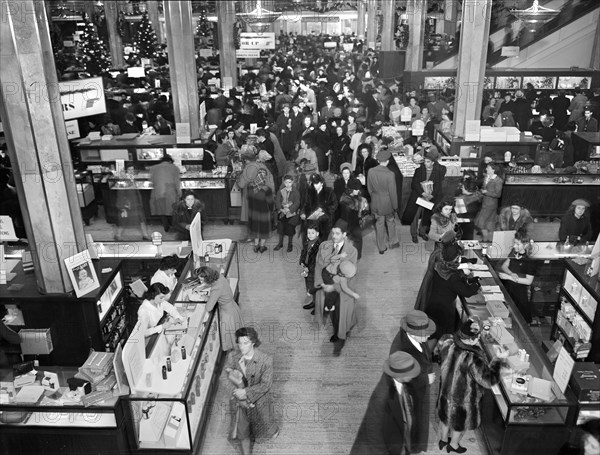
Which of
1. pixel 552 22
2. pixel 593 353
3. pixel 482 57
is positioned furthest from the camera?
pixel 552 22

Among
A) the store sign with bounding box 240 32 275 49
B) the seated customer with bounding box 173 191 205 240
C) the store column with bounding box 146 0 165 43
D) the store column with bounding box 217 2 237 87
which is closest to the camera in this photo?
the seated customer with bounding box 173 191 205 240

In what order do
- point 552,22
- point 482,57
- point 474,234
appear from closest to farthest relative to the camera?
1. point 474,234
2. point 482,57
3. point 552,22

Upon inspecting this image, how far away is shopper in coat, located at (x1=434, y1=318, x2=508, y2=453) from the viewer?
18.1ft

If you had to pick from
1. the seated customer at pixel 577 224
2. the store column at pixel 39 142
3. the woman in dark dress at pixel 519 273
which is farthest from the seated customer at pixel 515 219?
the store column at pixel 39 142

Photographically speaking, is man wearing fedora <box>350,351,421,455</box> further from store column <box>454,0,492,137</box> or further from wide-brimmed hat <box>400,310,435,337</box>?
store column <box>454,0,492,137</box>

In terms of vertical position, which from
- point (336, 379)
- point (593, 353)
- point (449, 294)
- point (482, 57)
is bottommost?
point (336, 379)

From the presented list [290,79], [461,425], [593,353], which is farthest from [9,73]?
[290,79]

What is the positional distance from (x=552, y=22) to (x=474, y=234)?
15780mm

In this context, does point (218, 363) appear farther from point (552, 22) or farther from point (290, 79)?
point (552, 22)

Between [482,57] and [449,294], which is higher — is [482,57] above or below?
above

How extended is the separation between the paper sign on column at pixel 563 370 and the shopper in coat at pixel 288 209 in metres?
5.21

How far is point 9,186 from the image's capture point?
1102 cm

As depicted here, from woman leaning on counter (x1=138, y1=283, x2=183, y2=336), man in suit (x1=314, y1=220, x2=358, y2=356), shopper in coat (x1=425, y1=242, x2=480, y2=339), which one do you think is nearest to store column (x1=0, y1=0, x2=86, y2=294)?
woman leaning on counter (x1=138, y1=283, x2=183, y2=336)

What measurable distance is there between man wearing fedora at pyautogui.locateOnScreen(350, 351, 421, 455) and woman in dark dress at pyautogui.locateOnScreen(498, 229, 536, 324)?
301 centimetres
